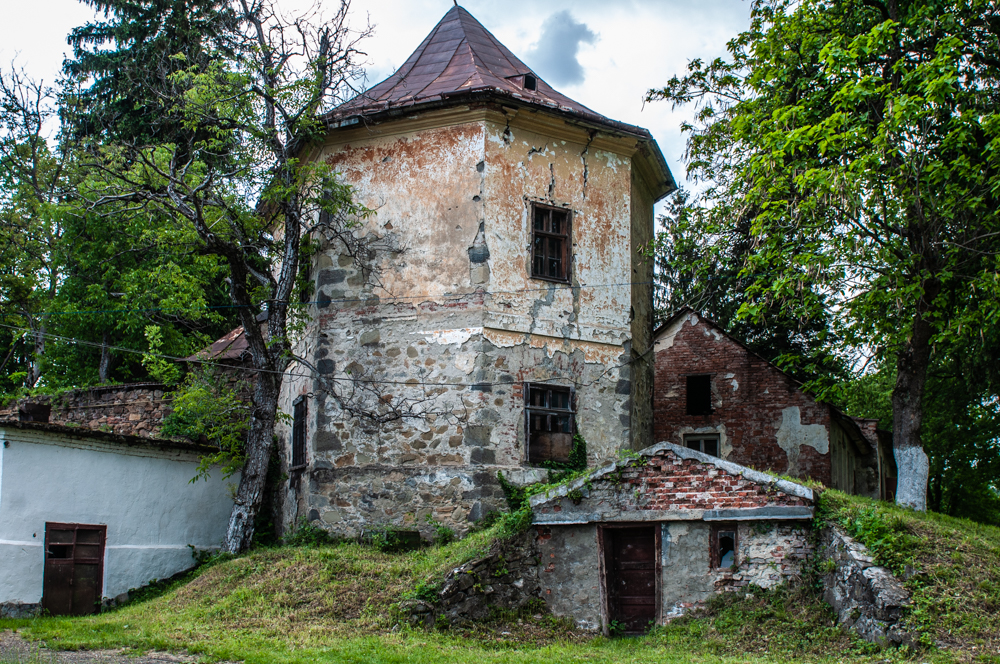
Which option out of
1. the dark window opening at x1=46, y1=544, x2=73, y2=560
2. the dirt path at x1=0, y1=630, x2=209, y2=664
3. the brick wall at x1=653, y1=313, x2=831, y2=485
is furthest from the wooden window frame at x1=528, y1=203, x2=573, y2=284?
the dark window opening at x1=46, y1=544, x2=73, y2=560

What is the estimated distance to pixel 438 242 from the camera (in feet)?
49.9

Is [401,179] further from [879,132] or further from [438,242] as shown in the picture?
[879,132]

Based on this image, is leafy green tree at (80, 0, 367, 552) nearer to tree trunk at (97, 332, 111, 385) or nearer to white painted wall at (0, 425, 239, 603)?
white painted wall at (0, 425, 239, 603)

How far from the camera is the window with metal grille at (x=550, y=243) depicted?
15.5 meters

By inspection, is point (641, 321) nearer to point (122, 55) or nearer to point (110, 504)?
point (110, 504)

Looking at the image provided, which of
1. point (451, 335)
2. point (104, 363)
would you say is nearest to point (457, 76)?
point (451, 335)

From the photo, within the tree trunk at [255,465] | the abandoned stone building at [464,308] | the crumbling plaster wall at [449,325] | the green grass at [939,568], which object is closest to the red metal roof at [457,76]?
the abandoned stone building at [464,308]

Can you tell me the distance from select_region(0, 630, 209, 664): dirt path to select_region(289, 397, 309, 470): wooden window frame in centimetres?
613

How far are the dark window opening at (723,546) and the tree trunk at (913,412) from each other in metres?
4.26

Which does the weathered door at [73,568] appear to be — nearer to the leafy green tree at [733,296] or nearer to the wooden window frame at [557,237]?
the wooden window frame at [557,237]

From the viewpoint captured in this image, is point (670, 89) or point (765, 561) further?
point (670, 89)

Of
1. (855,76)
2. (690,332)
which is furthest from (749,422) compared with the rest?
(855,76)

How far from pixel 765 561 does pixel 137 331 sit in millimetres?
18879

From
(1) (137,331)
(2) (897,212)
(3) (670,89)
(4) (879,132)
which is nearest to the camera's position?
(4) (879,132)
